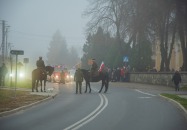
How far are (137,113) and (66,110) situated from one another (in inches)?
126

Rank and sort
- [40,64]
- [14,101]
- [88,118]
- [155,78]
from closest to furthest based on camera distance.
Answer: [88,118], [14,101], [40,64], [155,78]

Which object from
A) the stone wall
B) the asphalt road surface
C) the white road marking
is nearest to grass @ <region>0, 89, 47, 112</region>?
the asphalt road surface

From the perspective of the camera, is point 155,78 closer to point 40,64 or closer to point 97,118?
point 40,64

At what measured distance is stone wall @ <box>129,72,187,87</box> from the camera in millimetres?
44897

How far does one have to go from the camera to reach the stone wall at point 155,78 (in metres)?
44.9

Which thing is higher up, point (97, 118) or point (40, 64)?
point (40, 64)

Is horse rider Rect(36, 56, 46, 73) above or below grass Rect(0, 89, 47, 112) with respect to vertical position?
above

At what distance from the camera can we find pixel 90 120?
16.1m

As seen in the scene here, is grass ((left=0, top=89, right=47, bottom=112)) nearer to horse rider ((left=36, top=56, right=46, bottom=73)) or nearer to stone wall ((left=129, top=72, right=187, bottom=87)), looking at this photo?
horse rider ((left=36, top=56, right=46, bottom=73))

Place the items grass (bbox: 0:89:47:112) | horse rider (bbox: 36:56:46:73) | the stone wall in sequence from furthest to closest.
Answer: the stone wall, horse rider (bbox: 36:56:46:73), grass (bbox: 0:89:47:112)

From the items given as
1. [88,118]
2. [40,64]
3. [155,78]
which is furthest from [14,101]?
[155,78]

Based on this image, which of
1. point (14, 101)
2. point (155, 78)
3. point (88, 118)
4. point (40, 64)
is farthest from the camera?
point (155, 78)

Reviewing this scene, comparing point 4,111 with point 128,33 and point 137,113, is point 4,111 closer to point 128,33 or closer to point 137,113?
point 137,113

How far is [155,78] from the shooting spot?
5144 cm
